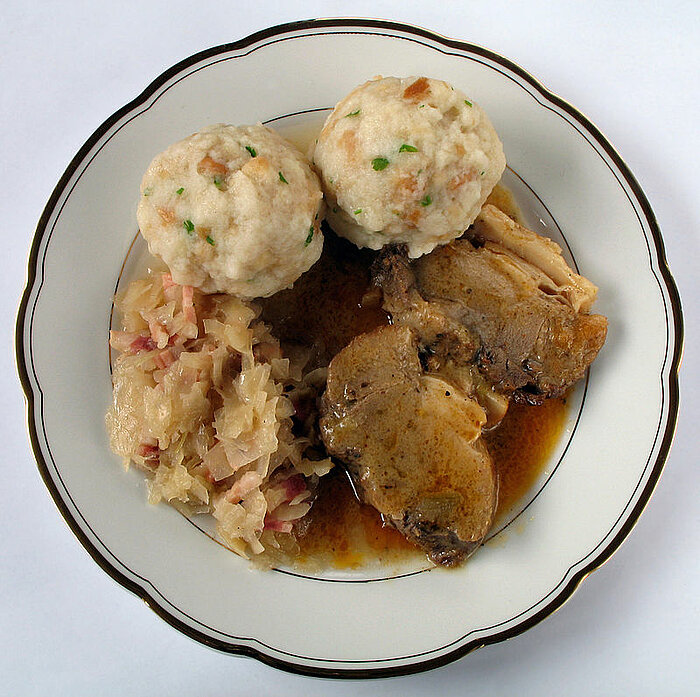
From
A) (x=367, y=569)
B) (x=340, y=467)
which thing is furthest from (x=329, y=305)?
(x=367, y=569)

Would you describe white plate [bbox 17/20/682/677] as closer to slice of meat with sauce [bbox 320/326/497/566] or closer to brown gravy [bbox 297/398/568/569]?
brown gravy [bbox 297/398/568/569]

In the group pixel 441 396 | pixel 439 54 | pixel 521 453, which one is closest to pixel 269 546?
pixel 441 396

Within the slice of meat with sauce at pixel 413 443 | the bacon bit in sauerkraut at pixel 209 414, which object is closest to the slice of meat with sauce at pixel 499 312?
the slice of meat with sauce at pixel 413 443

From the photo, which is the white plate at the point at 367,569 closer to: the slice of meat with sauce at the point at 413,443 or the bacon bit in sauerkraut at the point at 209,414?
the bacon bit in sauerkraut at the point at 209,414

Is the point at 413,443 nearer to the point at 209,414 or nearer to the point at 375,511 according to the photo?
the point at 375,511

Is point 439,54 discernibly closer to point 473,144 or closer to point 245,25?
point 473,144

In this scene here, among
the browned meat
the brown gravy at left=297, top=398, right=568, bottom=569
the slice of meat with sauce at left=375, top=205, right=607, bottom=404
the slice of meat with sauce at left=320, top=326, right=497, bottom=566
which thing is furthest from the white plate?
the browned meat
